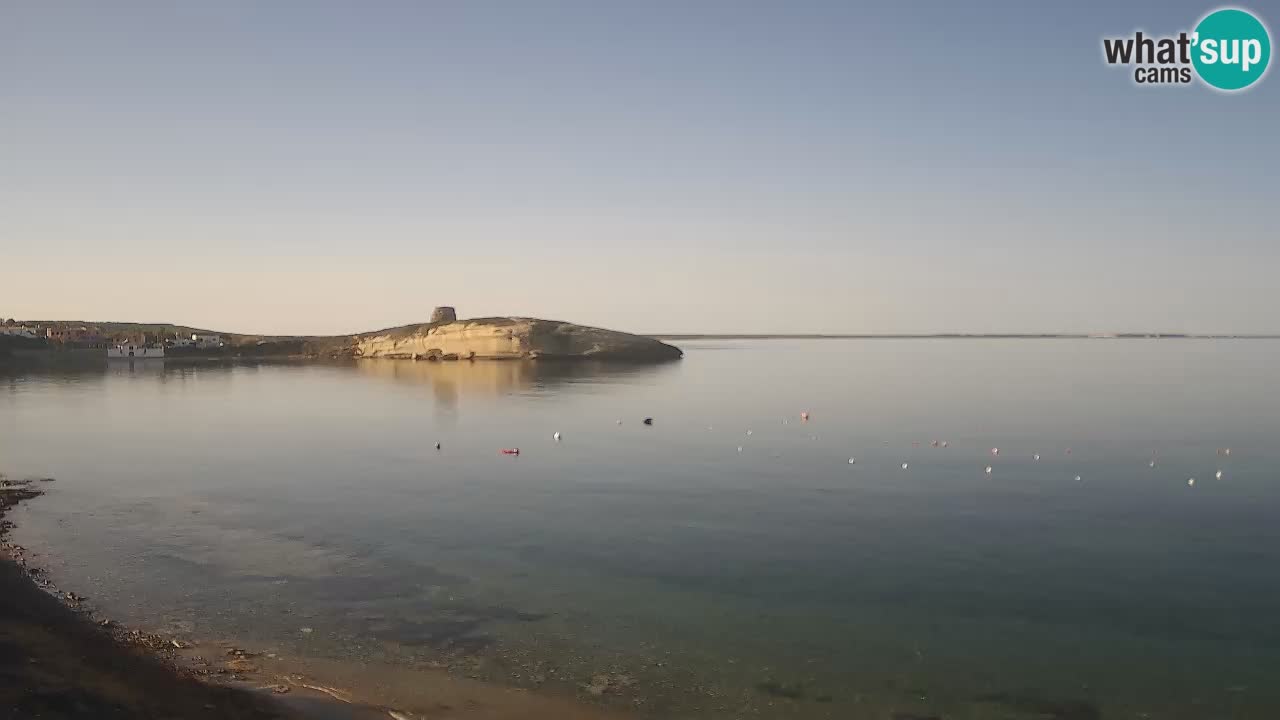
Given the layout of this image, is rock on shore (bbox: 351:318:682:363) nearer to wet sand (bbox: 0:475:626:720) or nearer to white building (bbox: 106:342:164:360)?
white building (bbox: 106:342:164:360)

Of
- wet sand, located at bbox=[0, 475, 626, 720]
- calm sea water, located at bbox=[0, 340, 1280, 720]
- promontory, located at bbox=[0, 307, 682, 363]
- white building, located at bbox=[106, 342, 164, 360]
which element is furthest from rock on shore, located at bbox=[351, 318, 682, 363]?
wet sand, located at bbox=[0, 475, 626, 720]

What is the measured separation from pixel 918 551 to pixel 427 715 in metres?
15.8

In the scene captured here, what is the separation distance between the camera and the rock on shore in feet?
538

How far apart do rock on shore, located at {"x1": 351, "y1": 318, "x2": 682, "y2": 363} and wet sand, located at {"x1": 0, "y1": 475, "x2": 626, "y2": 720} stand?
14598 cm

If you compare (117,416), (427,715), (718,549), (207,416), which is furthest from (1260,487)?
(117,416)

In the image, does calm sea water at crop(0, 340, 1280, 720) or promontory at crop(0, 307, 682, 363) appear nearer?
calm sea water at crop(0, 340, 1280, 720)

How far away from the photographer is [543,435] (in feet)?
173

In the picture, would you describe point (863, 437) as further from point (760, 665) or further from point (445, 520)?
point (760, 665)

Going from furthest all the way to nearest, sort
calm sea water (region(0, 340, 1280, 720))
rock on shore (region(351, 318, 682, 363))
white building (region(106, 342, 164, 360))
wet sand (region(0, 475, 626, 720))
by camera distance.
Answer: white building (region(106, 342, 164, 360)) < rock on shore (region(351, 318, 682, 363)) < calm sea water (region(0, 340, 1280, 720)) < wet sand (region(0, 475, 626, 720))

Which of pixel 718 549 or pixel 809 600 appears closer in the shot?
pixel 809 600

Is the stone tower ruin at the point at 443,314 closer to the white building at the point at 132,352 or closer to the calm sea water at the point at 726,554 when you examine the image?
the white building at the point at 132,352

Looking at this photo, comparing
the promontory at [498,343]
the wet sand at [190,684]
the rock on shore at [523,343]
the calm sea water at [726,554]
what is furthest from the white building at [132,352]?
the wet sand at [190,684]

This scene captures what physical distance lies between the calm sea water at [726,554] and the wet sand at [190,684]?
0.80 meters

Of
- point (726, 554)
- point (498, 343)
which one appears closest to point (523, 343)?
point (498, 343)
